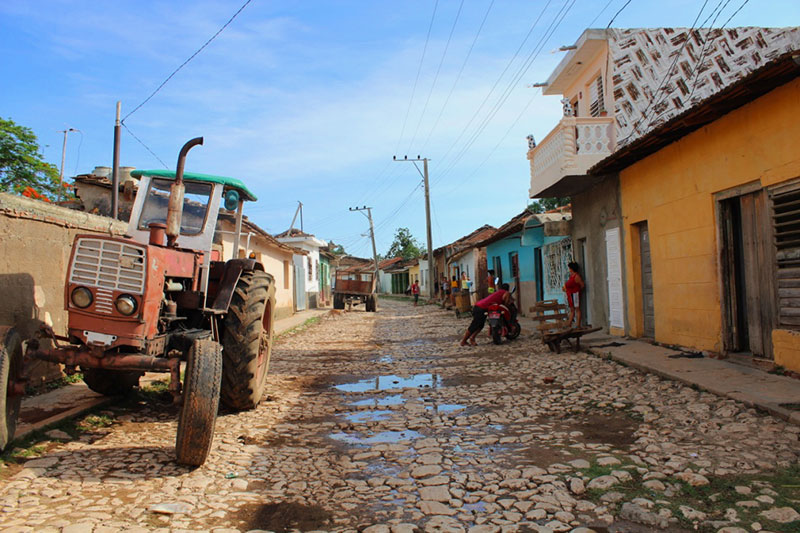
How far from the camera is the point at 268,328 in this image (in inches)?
279

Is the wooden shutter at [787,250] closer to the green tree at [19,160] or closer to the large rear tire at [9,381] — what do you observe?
the large rear tire at [9,381]

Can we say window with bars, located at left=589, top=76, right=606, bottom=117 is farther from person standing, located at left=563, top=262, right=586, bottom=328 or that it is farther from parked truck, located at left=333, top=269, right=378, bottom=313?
parked truck, located at left=333, top=269, right=378, bottom=313

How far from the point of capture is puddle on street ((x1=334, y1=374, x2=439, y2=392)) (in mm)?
7524

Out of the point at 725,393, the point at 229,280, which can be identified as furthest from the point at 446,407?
the point at 725,393

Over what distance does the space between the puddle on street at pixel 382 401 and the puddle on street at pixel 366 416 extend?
1.22 feet

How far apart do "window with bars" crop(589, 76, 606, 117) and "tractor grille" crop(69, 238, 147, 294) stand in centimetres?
1155

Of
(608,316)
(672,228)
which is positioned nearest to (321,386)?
(672,228)

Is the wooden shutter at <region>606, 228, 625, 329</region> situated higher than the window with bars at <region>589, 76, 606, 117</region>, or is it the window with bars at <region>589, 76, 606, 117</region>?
the window with bars at <region>589, 76, 606, 117</region>

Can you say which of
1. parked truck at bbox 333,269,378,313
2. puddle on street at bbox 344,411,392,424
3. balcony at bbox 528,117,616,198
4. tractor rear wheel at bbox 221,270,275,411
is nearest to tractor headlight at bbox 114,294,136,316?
tractor rear wheel at bbox 221,270,275,411

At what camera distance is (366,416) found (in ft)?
19.5

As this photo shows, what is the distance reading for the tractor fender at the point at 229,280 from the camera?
5496mm

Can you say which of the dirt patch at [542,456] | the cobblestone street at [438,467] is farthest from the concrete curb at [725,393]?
the dirt patch at [542,456]

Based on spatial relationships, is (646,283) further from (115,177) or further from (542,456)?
(115,177)

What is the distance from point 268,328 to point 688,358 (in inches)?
225
